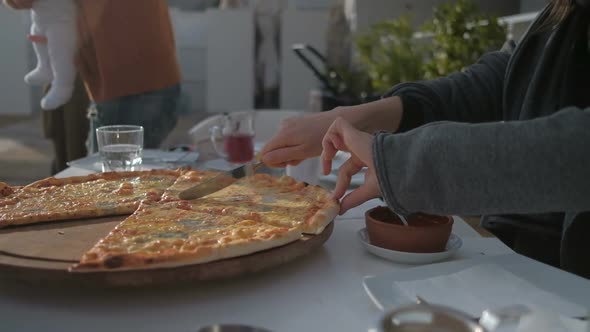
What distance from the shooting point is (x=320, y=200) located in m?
1.19

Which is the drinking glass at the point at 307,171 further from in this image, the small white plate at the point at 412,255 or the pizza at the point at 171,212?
the small white plate at the point at 412,255

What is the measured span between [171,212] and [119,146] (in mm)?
539

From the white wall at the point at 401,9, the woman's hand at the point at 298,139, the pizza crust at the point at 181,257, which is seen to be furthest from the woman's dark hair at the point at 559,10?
the white wall at the point at 401,9

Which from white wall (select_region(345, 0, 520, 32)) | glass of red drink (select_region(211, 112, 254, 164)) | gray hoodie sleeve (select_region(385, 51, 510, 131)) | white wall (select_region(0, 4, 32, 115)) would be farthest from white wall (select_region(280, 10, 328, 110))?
gray hoodie sleeve (select_region(385, 51, 510, 131))

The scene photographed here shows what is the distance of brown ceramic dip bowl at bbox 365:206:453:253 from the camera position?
963 millimetres

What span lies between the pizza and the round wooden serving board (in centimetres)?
1

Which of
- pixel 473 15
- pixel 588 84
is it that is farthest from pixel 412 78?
pixel 588 84

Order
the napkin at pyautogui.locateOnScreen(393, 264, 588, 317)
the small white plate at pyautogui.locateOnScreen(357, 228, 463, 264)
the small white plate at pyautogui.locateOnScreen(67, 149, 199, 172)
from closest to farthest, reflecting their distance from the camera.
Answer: the napkin at pyautogui.locateOnScreen(393, 264, 588, 317) → the small white plate at pyautogui.locateOnScreen(357, 228, 463, 264) → the small white plate at pyautogui.locateOnScreen(67, 149, 199, 172)

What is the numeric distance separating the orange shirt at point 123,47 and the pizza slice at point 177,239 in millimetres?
1212

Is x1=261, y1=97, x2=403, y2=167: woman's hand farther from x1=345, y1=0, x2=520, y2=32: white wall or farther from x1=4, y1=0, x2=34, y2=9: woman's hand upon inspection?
x1=345, y1=0, x2=520, y2=32: white wall

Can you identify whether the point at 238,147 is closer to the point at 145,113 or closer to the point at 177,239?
the point at 145,113

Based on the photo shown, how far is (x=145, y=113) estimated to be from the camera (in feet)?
7.78

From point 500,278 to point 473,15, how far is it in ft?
11.0

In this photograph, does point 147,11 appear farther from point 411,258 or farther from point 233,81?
point 233,81
